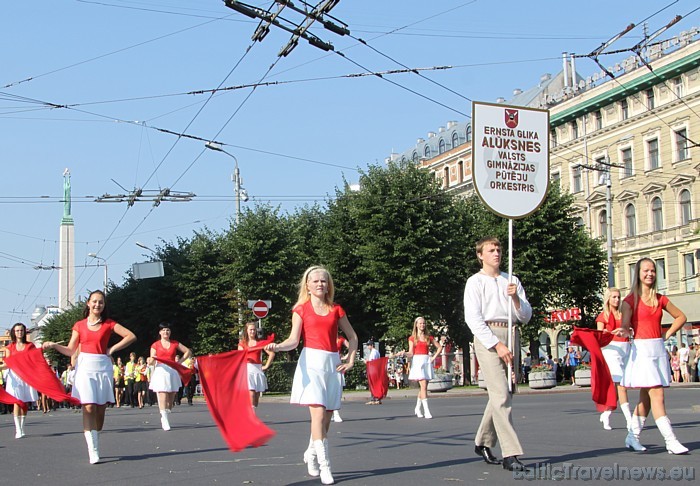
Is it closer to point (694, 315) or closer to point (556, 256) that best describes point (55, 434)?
point (556, 256)

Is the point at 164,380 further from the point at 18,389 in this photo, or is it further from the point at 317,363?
the point at 317,363

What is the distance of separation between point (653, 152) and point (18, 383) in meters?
46.6

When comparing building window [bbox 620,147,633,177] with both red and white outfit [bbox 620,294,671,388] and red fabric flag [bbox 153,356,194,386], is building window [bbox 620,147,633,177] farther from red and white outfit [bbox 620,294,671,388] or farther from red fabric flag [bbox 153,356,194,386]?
red and white outfit [bbox 620,294,671,388]

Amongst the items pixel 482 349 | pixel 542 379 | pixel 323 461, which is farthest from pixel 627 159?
pixel 323 461

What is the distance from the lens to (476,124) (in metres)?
10.6

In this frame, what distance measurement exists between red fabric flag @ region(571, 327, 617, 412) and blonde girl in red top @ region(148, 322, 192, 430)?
7.43 m

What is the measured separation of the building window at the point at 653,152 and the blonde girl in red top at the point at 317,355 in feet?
169

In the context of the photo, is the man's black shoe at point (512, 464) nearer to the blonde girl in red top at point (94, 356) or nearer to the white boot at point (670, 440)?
the white boot at point (670, 440)

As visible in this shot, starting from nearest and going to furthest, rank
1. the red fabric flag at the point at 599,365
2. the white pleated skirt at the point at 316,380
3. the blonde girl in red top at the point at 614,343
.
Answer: the white pleated skirt at the point at 316,380, the red fabric flag at the point at 599,365, the blonde girl in red top at the point at 614,343

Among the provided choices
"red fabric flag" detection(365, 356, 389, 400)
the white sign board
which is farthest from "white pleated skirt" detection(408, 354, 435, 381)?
the white sign board

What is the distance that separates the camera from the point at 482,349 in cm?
874

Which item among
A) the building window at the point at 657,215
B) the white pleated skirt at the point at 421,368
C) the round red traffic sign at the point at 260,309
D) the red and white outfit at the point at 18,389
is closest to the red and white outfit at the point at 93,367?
the red and white outfit at the point at 18,389

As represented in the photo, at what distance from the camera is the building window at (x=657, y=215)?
57.2 metres

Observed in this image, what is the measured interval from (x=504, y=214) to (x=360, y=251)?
117ft
